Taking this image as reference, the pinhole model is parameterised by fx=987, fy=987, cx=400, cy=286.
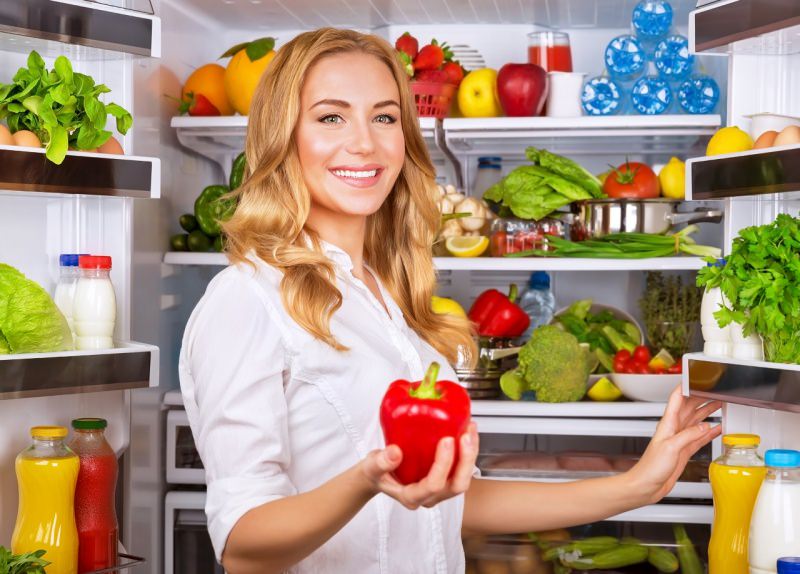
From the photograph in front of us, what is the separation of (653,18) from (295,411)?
5.74 feet

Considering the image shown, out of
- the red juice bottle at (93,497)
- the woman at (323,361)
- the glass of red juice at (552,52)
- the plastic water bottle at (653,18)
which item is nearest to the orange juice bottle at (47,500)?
the red juice bottle at (93,497)

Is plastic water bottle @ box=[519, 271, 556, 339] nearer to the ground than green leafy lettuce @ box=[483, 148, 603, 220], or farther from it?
nearer to the ground

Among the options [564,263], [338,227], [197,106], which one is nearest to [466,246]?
[564,263]

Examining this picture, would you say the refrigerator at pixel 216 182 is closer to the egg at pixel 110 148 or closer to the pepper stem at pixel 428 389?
the egg at pixel 110 148

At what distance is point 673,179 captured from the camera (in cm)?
252

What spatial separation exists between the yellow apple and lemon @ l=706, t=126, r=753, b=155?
A: 33.2 inches

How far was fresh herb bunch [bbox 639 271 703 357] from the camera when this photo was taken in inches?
102

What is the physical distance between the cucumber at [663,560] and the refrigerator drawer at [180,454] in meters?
1.15

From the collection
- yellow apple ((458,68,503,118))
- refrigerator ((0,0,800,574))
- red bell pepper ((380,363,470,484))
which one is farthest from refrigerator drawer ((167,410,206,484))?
red bell pepper ((380,363,470,484))

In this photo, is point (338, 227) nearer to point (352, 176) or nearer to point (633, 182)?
point (352, 176)

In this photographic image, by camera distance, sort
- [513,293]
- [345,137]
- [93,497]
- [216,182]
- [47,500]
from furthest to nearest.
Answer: [216,182] < [513,293] < [93,497] < [47,500] < [345,137]

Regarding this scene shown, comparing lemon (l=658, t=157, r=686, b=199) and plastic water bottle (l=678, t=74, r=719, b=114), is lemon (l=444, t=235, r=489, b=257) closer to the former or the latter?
lemon (l=658, t=157, r=686, b=199)

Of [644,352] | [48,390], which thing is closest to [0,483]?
[48,390]

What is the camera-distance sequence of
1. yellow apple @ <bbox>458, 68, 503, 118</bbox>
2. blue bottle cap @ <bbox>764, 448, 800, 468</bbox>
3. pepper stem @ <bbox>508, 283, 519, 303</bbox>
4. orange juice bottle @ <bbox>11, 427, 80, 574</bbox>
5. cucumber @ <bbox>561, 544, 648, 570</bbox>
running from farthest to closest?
pepper stem @ <bbox>508, 283, 519, 303</bbox>
yellow apple @ <bbox>458, 68, 503, 118</bbox>
cucumber @ <bbox>561, 544, 648, 570</bbox>
orange juice bottle @ <bbox>11, 427, 80, 574</bbox>
blue bottle cap @ <bbox>764, 448, 800, 468</bbox>
